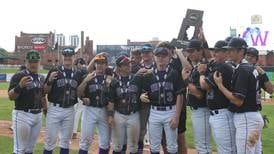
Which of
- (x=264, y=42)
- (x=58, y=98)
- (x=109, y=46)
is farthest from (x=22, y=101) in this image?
(x=109, y=46)

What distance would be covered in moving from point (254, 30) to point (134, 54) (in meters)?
22.3

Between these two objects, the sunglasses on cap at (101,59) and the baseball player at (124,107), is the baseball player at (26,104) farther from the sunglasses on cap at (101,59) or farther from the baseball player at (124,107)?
the baseball player at (124,107)

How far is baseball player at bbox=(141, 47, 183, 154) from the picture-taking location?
19.9 feet

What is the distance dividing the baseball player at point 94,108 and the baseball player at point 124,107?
13 centimetres

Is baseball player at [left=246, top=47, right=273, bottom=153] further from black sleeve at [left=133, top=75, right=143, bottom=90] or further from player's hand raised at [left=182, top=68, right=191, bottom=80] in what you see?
black sleeve at [left=133, top=75, right=143, bottom=90]

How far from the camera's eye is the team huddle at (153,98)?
5.14 metres

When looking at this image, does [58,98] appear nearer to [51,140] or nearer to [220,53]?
[51,140]

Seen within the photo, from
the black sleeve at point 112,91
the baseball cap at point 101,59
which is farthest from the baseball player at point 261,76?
the baseball cap at point 101,59

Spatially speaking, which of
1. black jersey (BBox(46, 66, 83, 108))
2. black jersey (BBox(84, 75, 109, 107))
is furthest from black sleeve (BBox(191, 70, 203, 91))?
black jersey (BBox(46, 66, 83, 108))

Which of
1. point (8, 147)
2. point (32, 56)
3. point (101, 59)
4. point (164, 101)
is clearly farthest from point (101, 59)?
point (8, 147)

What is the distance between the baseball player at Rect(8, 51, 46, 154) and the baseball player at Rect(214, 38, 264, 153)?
289 cm

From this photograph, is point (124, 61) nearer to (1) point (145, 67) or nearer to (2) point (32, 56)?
(1) point (145, 67)

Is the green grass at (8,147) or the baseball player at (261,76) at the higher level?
the baseball player at (261,76)

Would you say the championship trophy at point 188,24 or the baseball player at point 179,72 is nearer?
the baseball player at point 179,72
